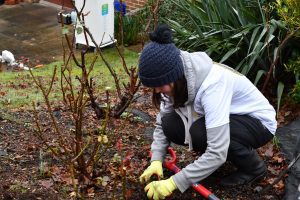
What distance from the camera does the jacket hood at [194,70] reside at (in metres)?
2.92

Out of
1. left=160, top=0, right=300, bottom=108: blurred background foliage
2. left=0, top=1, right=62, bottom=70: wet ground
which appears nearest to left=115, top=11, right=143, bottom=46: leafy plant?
left=0, top=1, right=62, bottom=70: wet ground

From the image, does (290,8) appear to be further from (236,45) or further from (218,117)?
(218,117)

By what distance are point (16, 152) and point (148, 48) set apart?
56.9 inches

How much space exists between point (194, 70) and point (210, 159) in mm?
504

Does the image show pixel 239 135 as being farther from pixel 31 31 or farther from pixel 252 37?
pixel 31 31

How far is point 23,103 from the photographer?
17.1 ft

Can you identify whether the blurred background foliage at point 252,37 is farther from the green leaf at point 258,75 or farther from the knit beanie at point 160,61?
the knit beanie at point 160,61

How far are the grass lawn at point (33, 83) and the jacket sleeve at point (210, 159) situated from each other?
2.46 metres

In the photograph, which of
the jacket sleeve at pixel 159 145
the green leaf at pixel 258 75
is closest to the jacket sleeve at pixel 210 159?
the jacket sleeve at pixel 159 145

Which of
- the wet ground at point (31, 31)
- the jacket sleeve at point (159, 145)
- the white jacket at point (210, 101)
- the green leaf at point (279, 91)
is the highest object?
the white jacket at point (210, 101)

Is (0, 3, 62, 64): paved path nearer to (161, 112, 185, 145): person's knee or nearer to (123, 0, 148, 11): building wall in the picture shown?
(123, 0, 148, 11): building wall

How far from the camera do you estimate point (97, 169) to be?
3.44 m

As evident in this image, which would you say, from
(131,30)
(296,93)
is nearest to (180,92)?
(296,93)

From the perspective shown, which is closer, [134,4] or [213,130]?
[213,130]
